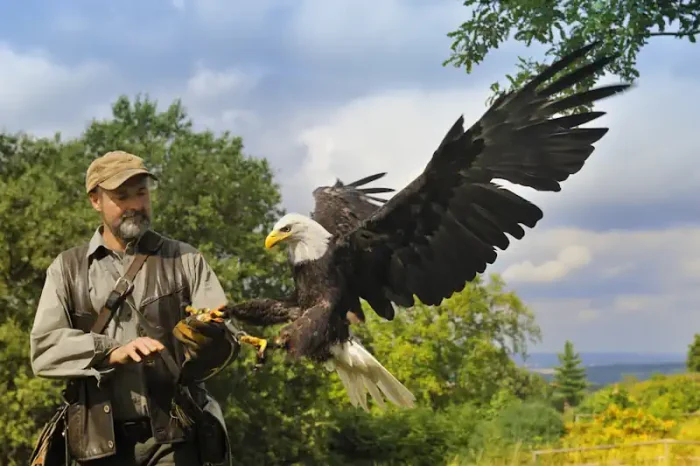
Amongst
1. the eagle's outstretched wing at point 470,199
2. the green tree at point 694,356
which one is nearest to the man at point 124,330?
the eagle's outstretched wing at point 470,199

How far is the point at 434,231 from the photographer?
316 centimetres

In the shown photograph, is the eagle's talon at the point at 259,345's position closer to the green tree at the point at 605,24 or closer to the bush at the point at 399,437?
the green tree at the point at 605,24

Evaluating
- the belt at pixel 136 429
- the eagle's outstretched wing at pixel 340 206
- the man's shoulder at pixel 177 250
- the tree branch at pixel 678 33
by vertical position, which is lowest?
the belt at pixel 136 429

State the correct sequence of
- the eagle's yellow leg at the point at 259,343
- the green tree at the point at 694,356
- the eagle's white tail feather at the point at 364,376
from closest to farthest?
the eagle's yellow leg at the point at 259,343 < the eagle's white tail feather at the point at 364,376 < the green tree at the point at 694,356

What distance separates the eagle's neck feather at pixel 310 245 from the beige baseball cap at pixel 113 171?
0.90 metres

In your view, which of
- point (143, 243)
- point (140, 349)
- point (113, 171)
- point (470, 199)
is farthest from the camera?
point (470, 199)

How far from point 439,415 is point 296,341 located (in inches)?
692

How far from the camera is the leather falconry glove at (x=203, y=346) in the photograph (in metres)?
2.25

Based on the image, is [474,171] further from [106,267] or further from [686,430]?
[686,430]

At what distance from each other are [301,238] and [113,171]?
1.01 meters

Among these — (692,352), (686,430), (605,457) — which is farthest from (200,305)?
(692,352)

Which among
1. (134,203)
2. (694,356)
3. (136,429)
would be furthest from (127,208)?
(694,356)

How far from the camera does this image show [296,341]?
10.3ft

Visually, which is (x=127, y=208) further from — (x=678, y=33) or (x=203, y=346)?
(x=678, y=33)
